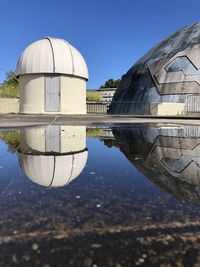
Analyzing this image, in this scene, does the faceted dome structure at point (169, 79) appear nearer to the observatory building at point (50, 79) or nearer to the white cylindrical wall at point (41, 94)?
the observatory building at point (50, 79)

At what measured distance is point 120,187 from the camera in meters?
2.32

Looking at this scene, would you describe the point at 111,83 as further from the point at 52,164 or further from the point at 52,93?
the point at 52,164

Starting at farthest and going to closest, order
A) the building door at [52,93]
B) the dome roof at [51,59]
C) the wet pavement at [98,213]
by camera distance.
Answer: the dome roof at [51,59]
the building door at [52,93]
the wet pavement at [98,213]

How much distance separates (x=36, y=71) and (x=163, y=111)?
10.0 metres

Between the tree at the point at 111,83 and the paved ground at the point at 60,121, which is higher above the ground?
the tree at the point at 111,83

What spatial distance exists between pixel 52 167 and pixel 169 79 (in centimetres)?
2371

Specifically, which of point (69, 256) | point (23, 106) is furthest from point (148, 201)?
point (23, 106)

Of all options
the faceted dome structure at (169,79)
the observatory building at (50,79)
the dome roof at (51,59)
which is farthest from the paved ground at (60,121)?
the faceted dome structure at (169,79)

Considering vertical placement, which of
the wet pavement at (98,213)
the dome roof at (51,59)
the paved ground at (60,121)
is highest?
the dome roof at (51,59)

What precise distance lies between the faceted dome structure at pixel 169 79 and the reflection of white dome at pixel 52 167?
836 inches

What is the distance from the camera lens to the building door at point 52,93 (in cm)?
2181

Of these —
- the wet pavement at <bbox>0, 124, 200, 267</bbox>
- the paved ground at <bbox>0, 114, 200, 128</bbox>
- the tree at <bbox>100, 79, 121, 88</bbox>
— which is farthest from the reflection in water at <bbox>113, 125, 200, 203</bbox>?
the tree at <bbox>100, 79, 121, 88</bbox>

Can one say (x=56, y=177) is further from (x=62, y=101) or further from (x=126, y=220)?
(x=62, y=101)

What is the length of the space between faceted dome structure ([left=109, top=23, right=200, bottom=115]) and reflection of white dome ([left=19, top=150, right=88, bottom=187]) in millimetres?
21228
